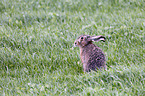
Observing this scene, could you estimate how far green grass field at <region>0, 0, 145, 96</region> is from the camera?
5.19 m

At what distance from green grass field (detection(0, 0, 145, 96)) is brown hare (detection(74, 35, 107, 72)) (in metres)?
0.26

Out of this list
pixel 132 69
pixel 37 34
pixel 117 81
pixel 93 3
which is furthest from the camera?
pixel 93 3

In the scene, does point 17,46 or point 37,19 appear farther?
point 37,19

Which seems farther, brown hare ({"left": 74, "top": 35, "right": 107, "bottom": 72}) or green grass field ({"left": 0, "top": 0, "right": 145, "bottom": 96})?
brown hare ({"left": 74, "top": 35, "right": 107, "bottom": 72})

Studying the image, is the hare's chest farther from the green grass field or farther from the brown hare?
the green grass field

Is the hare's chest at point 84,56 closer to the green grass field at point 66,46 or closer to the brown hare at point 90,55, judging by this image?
the brown hare at point 90,55

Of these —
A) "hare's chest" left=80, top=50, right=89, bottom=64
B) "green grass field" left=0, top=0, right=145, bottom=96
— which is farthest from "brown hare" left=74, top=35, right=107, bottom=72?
"green grass field" left=0, top=0, right=145, bottom=96

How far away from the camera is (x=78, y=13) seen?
9.49m

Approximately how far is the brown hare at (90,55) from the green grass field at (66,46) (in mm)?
255

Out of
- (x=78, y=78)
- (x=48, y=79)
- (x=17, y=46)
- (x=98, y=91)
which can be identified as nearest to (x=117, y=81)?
(x=98, y=91)

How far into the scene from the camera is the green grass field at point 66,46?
519 cm

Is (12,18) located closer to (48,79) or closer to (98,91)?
(48,79)

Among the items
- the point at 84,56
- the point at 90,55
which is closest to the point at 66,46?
the point at 84,56

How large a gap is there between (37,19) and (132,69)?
4.78 meters
